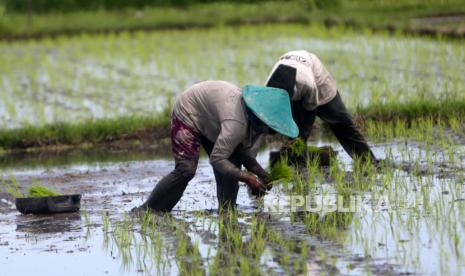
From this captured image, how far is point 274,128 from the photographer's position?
209 inches

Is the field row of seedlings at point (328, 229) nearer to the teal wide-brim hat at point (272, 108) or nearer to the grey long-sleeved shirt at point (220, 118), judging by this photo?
the grey long-sleeved shirt at point (220, 118)

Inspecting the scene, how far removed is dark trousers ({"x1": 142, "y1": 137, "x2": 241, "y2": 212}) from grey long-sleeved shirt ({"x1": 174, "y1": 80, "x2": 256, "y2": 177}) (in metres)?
0.18

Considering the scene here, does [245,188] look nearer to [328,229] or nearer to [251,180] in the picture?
[251,180]

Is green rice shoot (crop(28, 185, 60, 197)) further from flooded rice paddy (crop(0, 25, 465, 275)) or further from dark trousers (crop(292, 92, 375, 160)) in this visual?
dark trousers (crop(292, 92, 375, 160))

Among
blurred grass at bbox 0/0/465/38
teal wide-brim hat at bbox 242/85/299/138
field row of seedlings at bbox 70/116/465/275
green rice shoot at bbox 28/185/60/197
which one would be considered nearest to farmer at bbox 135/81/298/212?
teal wide-brim hat at bbox 242/85/299/138

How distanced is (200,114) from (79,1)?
51.9 feet

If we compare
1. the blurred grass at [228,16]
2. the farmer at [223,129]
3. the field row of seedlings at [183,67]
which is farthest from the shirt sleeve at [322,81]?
the blurred grass at [228,16]

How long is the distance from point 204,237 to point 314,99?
1.65 metres

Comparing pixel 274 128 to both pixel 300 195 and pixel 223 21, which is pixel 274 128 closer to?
pixel 300 195

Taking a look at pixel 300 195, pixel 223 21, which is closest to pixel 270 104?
pixel 300 195

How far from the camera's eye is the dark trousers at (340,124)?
23.2ft

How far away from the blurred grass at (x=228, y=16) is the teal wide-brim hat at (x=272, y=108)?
1006cm

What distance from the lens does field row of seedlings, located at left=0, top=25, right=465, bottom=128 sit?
1063 cm

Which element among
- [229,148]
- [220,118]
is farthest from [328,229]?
[220,118]
